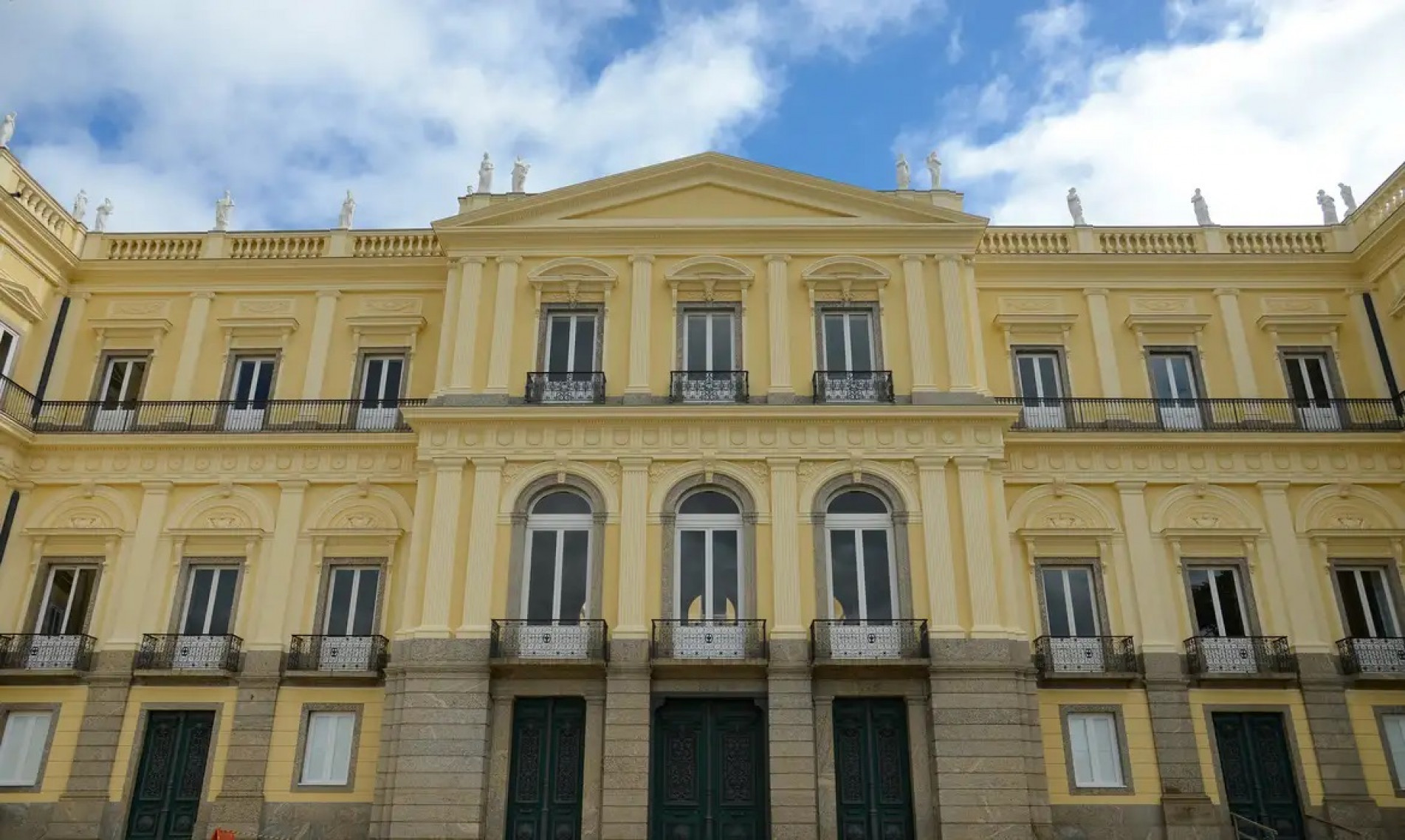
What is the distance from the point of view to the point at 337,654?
66.7ft

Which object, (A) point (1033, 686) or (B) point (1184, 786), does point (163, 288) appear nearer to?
(A) point (1033, 686)

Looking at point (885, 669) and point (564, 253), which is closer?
point (885, 669)

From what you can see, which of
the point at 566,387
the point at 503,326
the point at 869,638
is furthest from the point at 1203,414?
the point at 503,326

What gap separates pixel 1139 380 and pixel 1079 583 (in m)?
4.77

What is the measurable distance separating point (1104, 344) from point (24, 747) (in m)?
22.4

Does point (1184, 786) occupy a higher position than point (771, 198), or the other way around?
point (771, 198)

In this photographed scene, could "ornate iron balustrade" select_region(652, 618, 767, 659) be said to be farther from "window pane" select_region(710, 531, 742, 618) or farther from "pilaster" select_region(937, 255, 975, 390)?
"pilaster" select_region(937, 255, 975, 390)

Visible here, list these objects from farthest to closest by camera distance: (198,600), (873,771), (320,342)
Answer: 1. (320,342)
2. (198,600)
3. (873,771)

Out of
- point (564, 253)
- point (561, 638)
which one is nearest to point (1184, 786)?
point (561, 638)

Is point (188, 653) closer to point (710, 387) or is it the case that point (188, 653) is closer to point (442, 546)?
point (442, 546)

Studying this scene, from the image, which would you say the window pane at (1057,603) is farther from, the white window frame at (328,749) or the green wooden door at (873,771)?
the white window frame at (328,749)

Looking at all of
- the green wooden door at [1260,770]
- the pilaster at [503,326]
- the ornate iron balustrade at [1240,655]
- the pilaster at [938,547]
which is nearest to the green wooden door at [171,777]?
the pilaster at [503,326]

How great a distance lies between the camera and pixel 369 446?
2189cm

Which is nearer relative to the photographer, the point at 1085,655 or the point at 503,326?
the point at 1085,655
